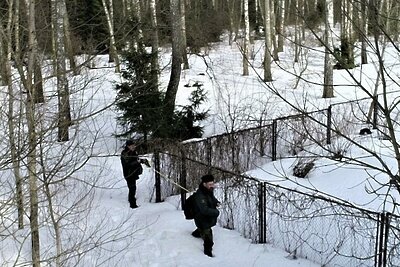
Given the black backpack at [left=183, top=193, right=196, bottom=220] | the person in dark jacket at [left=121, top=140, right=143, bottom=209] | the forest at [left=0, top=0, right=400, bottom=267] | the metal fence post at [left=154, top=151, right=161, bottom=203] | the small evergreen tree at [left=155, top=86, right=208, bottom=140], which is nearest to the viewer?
the forest at [left=0, top=0, right=400, bottom=267]

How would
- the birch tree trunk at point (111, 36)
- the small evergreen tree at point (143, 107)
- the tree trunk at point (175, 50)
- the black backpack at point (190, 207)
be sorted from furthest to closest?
1. the tree trunk at point (175, 50)
2. the small evergreen tree at point (143, 107)
3. the black backpack at point (190, 207)
4. the birch tree trunk at point (111, 36)

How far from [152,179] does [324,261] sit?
4676 millimetres

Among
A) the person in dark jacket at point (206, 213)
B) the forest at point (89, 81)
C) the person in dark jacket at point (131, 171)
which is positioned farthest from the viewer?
the person in dark jacket at point (131, 171)

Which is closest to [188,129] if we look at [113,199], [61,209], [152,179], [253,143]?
[253,143]

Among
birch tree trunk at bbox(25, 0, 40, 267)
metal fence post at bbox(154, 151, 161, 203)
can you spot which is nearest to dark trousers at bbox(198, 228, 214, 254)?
birch tree trunk at bbox(25, 0, 40, 267)

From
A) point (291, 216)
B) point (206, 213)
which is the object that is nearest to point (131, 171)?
point (206, 213)

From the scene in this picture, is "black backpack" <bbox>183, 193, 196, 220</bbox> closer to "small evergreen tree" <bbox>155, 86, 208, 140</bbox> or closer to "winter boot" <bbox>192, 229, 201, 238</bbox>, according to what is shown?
"winter boot" <bbox>192, 229, 201, 238</bbox>

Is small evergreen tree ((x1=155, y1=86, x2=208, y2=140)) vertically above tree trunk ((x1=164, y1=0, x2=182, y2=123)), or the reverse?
tree trunk ((x1=164, y1=0, x2=182, y2=123))

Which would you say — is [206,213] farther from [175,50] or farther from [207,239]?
[175,50]

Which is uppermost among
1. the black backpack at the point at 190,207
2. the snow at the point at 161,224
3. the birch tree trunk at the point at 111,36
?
the birch tree trunk at the point at 111,36

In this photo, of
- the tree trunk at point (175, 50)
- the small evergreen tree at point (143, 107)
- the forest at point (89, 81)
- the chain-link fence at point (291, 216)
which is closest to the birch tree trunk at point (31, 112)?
the forest at point (89, 81)

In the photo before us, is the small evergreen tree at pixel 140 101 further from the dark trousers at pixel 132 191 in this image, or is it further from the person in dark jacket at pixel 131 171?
the dark trousers at pixel 132 191

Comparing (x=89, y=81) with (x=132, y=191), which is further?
(x=132, y=191)

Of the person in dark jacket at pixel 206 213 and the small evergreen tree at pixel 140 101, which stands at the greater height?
the small evergreen tree at pixel 140 101
